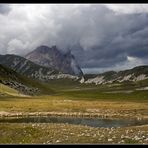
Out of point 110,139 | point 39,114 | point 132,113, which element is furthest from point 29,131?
point 132,113

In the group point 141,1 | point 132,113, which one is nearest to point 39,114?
point 132,113

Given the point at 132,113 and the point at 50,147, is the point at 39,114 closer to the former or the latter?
the point at 132,113

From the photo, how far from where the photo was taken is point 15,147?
5977 millimetres

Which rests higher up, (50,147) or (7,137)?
(50,147)

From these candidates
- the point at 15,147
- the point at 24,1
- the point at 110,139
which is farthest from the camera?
the point at 110,139

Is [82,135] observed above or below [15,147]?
below

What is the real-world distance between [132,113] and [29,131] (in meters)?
58.2

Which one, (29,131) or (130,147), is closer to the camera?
(130,147)

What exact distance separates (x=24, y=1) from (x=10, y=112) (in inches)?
3133

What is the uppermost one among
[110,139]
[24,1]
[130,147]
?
[24,1]

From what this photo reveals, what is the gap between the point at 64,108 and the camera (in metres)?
97.2

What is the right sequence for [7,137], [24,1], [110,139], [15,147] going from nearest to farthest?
[15,147], [24,1], [110,139], [7,137]

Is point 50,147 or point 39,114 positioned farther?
point 39,114

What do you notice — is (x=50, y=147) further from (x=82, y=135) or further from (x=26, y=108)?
(x=26, y=108)
